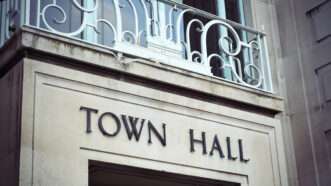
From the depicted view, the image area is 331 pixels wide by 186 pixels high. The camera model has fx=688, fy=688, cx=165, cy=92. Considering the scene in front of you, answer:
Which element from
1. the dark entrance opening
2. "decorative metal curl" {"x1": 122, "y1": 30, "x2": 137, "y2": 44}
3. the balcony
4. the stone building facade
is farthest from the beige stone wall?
"decorative metal curl" {"x1": 122, "y1": 30, "x2": 137, "y2": 44}

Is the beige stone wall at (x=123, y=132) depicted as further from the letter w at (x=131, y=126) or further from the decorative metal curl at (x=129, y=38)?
the decorative metal curl at (x=129, y=38)

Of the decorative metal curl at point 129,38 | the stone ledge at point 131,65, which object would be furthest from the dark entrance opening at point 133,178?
the decorative metal curl at point 129,38

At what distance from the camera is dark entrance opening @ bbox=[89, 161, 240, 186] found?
23.8 feet

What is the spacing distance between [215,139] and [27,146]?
2.42 m

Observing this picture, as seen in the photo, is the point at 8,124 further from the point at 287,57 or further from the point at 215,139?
the point at 287,57

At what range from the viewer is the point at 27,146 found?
6.37 meters

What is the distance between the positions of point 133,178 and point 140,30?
1895 mm

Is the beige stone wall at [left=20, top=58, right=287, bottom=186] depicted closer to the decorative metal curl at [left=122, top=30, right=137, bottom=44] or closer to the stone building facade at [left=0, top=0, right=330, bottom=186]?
the stone building facade at [left=0, top=0, right=330, bottom=186]

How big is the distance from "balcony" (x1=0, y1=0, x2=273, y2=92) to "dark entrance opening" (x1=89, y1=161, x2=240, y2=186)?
122cm

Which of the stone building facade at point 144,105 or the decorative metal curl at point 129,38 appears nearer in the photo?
the stone building facade at point 144,105

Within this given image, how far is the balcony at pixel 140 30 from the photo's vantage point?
24.2ft

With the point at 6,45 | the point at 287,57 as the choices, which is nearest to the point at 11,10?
the point at 6,45

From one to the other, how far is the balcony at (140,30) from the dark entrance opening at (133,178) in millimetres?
1220

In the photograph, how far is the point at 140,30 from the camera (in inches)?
340
